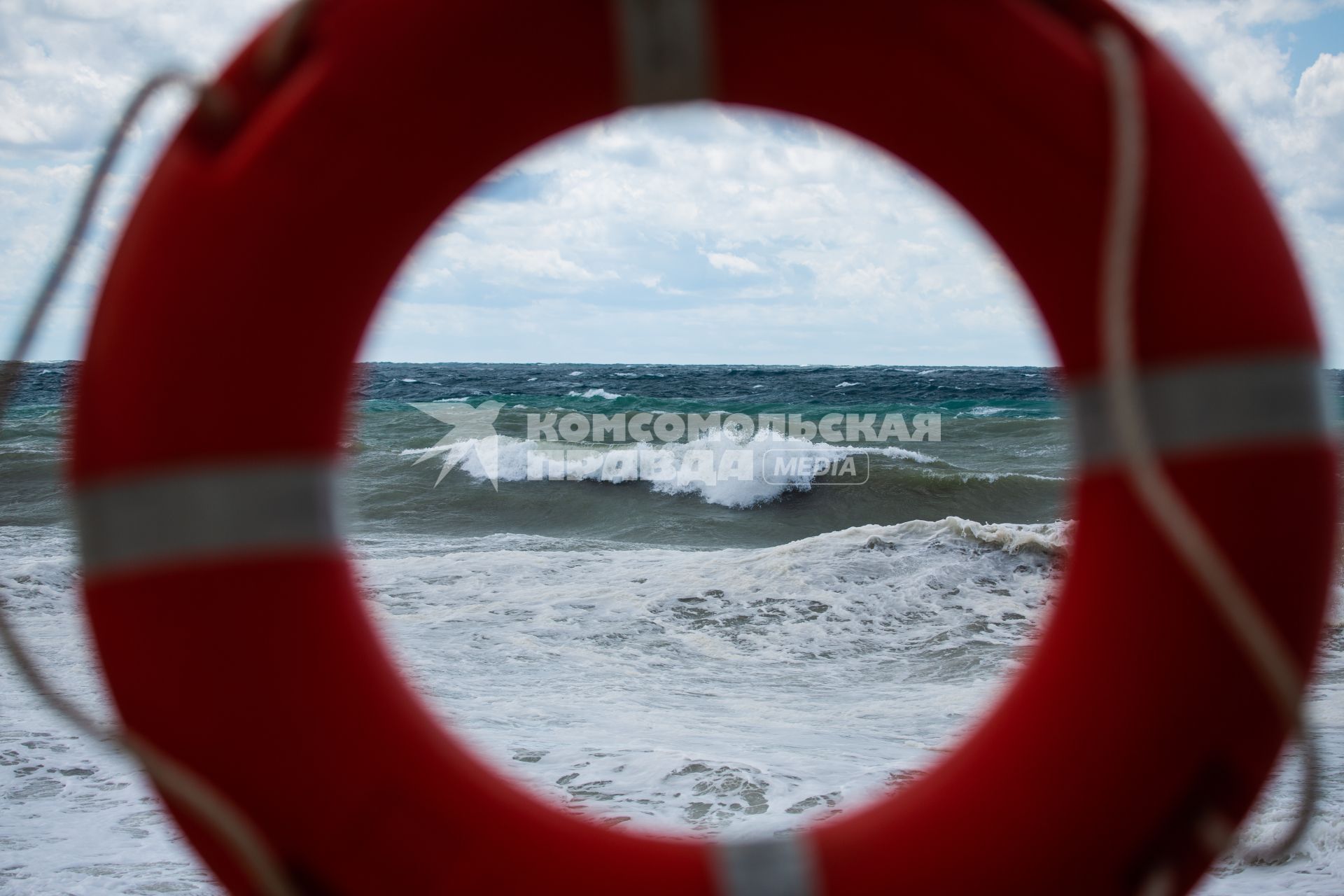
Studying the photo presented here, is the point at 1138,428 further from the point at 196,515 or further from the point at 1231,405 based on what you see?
the point at 196,515

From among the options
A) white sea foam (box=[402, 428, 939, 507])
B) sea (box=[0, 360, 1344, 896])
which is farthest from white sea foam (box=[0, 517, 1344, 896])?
white sea foam (box=[402, 428, 939, 507])

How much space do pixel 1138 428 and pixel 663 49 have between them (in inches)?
20.7

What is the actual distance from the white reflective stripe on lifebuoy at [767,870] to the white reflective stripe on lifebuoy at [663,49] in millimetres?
700

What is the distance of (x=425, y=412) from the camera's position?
1559cm

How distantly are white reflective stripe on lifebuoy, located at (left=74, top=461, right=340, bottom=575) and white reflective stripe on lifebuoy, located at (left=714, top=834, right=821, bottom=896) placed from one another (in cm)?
46

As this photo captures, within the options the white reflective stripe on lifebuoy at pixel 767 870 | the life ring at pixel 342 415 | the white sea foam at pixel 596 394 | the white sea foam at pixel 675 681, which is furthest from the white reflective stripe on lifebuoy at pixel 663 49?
the white sea foam at pixel 596 394

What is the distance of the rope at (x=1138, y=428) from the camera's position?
85 centimetres

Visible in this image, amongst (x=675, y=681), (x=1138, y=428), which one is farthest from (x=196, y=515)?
(x=675, y=681)

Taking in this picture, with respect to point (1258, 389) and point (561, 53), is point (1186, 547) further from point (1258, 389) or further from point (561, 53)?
point (561, 53)

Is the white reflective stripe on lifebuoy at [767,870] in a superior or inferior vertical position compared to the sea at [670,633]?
superior

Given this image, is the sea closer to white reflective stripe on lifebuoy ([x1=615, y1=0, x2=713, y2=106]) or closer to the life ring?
the life ring

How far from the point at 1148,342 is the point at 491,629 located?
3311 mm

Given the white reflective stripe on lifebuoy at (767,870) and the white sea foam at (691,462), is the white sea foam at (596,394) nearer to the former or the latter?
the white sea foam at (691,462)

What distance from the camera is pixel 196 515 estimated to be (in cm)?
89
